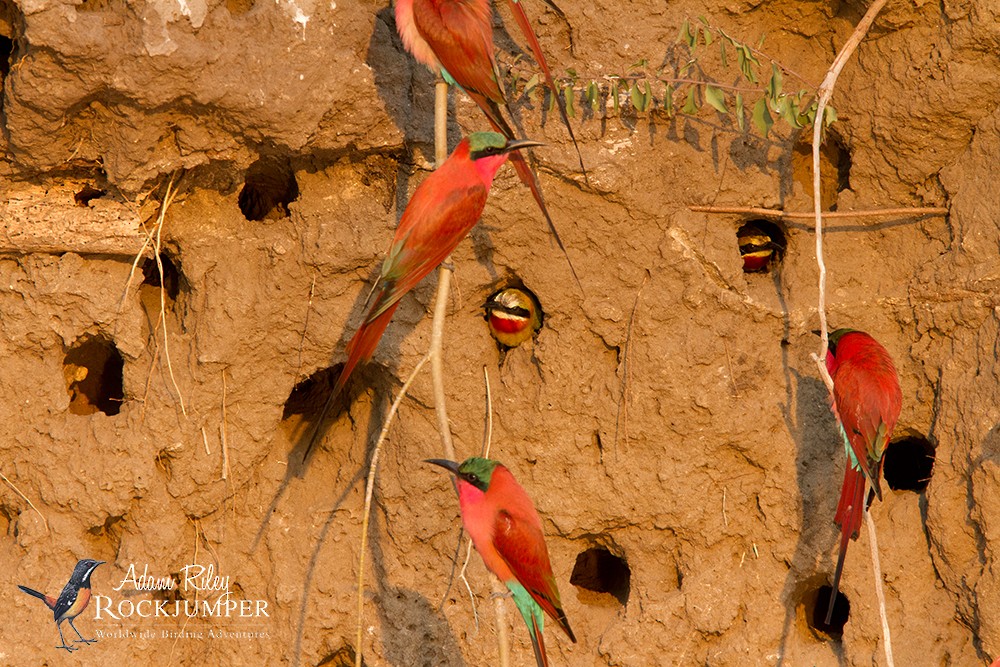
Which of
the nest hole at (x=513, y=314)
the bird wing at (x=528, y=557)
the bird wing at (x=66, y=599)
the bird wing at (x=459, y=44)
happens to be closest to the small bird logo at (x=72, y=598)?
the bird wing at (x=66, y=599)

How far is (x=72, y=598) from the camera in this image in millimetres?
3449

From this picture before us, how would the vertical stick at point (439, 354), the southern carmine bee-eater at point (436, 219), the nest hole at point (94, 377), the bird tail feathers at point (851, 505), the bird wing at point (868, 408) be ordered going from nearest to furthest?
the vertical stick at point (439, 354), the southern carmine bee-eater at point (436, 219), the bird wing at point (868, 408), the bird tail feathers at point (851, 505), the nest hole at point (94, 377)

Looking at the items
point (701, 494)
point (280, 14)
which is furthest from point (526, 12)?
point (701, 494)

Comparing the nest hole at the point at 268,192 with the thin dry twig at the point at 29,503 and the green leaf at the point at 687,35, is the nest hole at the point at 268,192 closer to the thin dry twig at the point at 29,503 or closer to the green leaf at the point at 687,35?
the thin dry twig at the point at 29,503

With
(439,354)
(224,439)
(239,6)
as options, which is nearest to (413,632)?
(224,439)

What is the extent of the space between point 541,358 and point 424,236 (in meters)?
0.77

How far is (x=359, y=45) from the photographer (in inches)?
135

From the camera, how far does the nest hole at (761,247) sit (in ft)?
12.4

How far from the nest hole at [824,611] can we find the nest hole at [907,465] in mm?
411

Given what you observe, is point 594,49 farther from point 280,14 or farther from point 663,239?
point 280,14

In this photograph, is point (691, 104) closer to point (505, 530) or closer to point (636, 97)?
point (636, 97)

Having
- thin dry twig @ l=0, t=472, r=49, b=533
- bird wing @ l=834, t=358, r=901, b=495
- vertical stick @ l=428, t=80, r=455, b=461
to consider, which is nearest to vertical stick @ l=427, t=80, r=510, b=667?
vertical stick @ l=428, t=80, r=455, b=461

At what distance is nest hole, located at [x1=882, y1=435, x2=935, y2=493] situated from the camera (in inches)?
147

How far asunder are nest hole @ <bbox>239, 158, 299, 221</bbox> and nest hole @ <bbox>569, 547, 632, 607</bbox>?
1582mm
